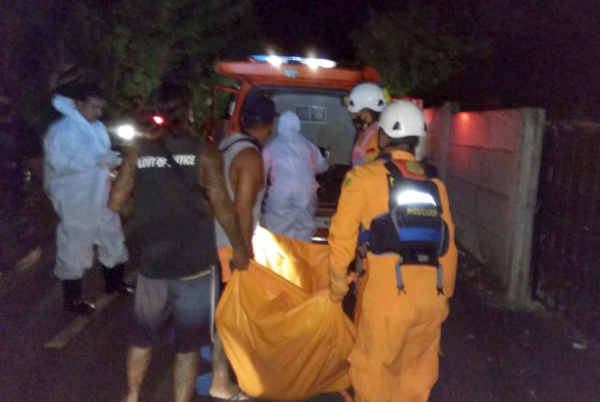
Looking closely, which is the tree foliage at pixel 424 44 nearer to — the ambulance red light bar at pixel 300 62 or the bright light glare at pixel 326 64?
the bright light glare at pixel 326 64

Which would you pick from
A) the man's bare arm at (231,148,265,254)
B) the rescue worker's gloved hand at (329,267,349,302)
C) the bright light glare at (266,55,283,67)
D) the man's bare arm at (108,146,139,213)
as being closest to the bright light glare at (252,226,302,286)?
the man's bare arm at (231,148,265,254)

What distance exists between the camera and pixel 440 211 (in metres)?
3.26

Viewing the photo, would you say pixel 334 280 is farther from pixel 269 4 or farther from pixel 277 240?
pixel 269 4

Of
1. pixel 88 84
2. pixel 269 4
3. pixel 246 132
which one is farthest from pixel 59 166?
pixel 269 4

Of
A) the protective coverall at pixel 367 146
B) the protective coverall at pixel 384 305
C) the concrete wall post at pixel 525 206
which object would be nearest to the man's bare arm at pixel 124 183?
the protective coverall at pixel 384 305

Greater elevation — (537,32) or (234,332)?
(537,32)

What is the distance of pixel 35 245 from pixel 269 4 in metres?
22.8

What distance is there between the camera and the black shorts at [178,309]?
372 centimetres

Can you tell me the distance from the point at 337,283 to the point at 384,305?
0.31 meters

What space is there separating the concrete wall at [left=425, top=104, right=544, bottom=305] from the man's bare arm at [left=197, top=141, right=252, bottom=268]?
11.6ft

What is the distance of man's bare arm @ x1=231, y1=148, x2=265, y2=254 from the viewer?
154 inches

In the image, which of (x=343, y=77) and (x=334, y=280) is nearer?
(x=334, y=280)

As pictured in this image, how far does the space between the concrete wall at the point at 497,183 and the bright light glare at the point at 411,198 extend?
3.37 metres

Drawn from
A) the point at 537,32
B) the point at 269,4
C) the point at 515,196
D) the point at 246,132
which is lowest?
the point at 515,196
